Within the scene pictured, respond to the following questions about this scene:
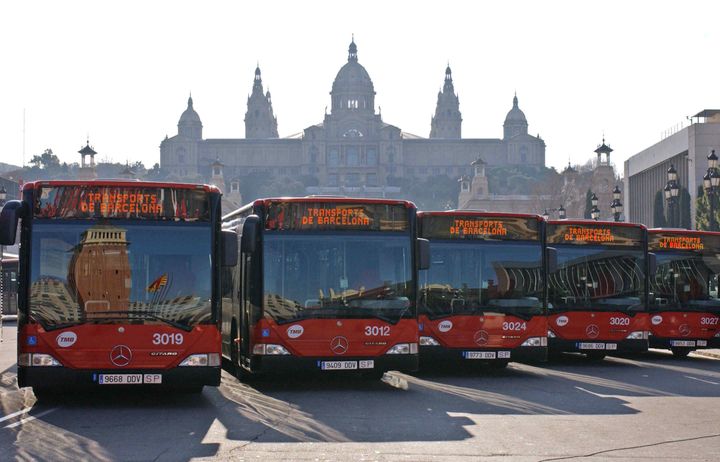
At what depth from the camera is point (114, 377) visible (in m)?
12.6

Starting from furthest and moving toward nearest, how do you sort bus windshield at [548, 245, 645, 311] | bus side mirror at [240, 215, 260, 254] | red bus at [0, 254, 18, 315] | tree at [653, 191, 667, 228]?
tree at [653, 191, 667, 228]
red bus at [0, 254, 18, 315]
bus windshield at [548, 245, 645, 311]
bus side mirror at [240, 215, 260, 254]

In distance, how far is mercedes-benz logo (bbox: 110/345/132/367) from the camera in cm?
1259

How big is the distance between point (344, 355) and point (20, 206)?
14.3 ft

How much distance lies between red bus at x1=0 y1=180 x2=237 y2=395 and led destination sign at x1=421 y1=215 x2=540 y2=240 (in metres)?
5.43

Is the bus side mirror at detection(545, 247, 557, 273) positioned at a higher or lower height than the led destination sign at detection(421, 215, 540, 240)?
lower

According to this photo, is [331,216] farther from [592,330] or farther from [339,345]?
[592,330]

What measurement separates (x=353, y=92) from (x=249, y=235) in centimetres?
17931

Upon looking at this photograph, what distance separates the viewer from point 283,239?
1489 centimetres

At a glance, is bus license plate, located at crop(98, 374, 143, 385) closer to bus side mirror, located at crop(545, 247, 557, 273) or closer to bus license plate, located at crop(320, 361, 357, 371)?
bus license plate, located at crop(320, 361, 357, 371)

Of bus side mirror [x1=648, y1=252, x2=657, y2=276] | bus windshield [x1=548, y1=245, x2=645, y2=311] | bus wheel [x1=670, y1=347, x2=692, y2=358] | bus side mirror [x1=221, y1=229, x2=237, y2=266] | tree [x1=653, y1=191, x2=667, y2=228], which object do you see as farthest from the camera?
tree [x1=653, y1=191, x2=667, y2=228]

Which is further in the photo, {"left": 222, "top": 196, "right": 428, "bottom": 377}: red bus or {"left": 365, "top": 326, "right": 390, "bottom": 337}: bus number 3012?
{"left": 365, "top": 326, "right": 390, "bottom": 337}: bus number 3012

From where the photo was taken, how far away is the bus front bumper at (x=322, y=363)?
48.3 feet

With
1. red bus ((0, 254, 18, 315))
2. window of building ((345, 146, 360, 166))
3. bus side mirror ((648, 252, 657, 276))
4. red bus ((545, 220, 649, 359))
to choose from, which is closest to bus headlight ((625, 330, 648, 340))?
red bus ((545, 220, 649, 359))

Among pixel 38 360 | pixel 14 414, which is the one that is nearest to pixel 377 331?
pixel 38 360
